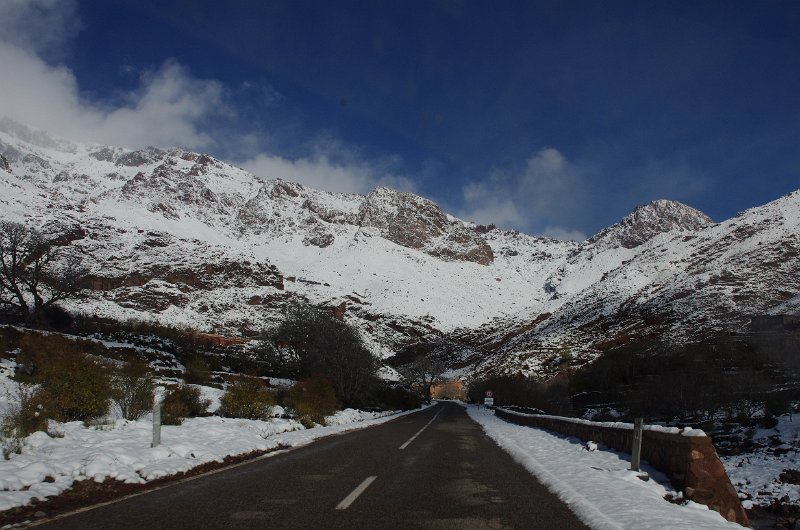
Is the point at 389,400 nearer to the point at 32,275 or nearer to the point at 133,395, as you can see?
the point at 32,275

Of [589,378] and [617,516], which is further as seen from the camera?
[589,378]

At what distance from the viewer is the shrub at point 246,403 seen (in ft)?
67.5

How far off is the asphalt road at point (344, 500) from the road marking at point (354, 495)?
0.6 inches

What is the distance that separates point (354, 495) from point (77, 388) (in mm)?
9228

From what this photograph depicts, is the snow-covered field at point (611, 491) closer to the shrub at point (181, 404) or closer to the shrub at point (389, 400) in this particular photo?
the shrub at point (181, 404)

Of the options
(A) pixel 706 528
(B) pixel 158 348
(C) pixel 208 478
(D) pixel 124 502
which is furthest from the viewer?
(B) pixel 158 348

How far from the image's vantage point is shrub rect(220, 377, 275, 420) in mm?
20562

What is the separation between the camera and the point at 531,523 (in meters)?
6.63

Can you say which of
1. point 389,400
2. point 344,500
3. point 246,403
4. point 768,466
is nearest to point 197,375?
point 246,403

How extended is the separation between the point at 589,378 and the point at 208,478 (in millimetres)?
91824

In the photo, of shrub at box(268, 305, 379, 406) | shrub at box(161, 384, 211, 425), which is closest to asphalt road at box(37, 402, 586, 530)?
shrub at box(161, 384, 211, 425)

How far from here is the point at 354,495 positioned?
8031 millimetres

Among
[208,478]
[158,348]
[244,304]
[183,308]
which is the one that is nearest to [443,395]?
[244,304]

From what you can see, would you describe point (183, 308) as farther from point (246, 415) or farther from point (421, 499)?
point (421, 499)
